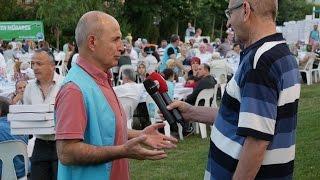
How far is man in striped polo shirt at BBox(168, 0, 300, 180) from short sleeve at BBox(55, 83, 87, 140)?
2.13 feet

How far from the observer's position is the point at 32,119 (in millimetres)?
4938

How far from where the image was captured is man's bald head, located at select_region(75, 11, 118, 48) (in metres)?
2.96

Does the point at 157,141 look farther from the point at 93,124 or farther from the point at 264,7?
the point at 264,7

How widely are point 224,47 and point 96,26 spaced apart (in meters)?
19.0

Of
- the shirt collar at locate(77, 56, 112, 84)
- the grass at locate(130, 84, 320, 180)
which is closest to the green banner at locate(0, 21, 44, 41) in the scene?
the grass at locate(130, 84, 320, 180)

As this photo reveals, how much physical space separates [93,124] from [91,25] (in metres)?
0.49

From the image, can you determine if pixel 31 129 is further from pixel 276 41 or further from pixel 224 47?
pixel 224 47

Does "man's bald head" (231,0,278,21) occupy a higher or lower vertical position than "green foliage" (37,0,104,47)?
higher

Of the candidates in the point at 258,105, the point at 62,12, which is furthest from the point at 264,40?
the point at 62,12

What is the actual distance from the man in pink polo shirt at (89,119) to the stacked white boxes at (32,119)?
179 cm

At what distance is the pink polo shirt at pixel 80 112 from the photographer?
9.24 ft

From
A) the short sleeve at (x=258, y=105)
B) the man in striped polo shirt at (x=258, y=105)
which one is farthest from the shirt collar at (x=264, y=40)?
the short sleeve at (x=258, y=105)

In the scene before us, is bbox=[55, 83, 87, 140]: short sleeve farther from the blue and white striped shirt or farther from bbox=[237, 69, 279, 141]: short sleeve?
bbox=[237, 69, 279, 141]: short sleeve

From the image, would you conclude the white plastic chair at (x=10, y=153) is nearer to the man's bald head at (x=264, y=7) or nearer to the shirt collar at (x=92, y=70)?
the shirt collar at (x=92, y=70)
